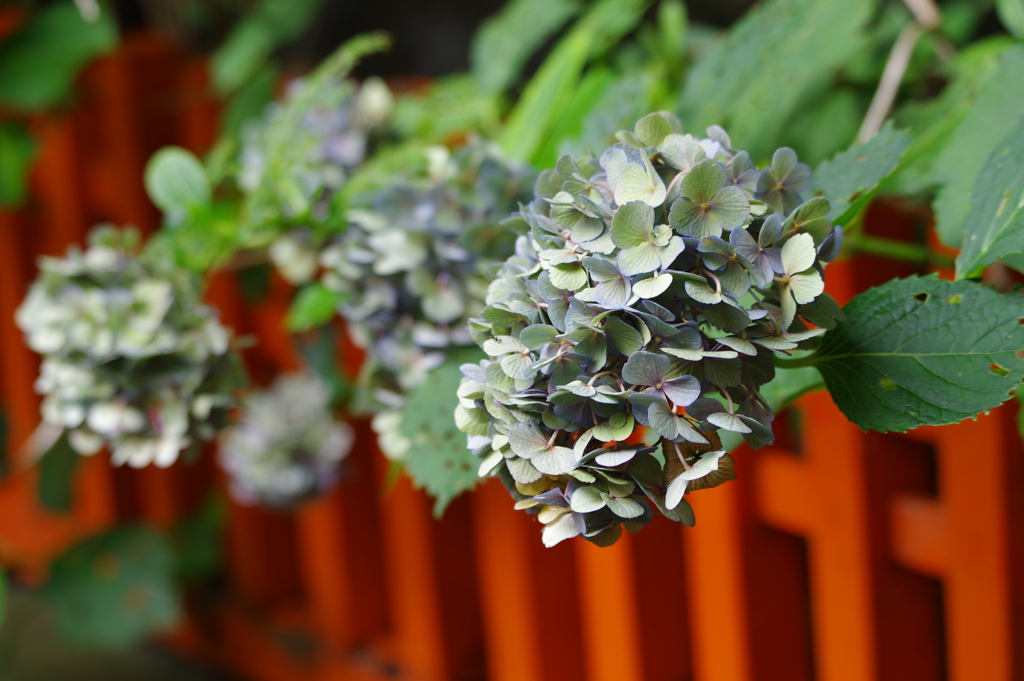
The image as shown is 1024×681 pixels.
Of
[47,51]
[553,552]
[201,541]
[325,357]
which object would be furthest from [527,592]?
[47,51]

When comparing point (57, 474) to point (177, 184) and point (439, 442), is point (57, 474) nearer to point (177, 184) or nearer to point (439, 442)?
point (177, 184)

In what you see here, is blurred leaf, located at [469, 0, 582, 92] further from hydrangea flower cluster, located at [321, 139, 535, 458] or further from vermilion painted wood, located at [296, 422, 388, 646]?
vermilion painted wood, located at [296, 422, 388, 646]

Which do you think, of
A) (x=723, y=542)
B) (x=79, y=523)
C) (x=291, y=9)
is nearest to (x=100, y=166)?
(x=291, y=9)

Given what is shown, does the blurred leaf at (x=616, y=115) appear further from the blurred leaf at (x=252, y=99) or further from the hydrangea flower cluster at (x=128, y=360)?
the blurred leaf at (x=252, y=99)

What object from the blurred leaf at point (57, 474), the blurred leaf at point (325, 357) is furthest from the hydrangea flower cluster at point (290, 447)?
the blurred leaf at point (57, 474)

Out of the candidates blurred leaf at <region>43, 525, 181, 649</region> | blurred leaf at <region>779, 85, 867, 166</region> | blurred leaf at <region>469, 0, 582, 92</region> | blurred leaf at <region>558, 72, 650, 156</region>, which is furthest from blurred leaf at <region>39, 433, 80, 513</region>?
blurred leaf at <region>779, 85, 867, 166</region>

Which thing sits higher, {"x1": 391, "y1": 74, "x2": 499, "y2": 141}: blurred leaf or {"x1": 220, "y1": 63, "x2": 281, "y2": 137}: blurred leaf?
{"x1": 220, "y1": 63, "x2": 281, "y2": 137}: blurred leaf
